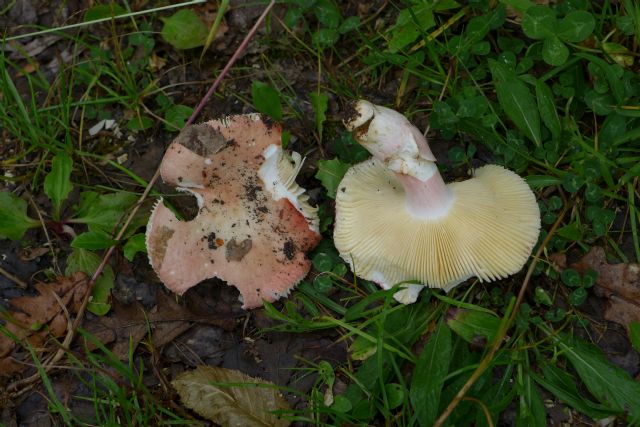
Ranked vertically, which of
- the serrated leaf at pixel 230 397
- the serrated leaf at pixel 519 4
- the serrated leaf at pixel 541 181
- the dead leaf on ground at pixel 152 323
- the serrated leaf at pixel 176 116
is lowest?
the serrated leaf at pixel 230 397

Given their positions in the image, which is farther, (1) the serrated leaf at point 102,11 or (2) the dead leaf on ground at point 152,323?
(1) the serrated leaf at point 102,11

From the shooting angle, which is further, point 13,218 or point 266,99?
point 13,218

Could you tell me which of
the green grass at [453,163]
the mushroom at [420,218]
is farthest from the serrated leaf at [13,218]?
the mushroom at [420,218]

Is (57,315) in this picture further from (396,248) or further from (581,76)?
(581,76)

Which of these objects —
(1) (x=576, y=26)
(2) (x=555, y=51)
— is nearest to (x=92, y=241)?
(2) (x=555, y=51)

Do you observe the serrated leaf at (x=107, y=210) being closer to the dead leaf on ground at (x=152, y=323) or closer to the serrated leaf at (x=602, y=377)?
the dead leaf on ground at (x=152, y=323)

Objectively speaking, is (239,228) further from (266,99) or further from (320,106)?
(320,106)

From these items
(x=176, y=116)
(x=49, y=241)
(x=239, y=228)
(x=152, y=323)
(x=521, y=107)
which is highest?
(x=521, y=107)

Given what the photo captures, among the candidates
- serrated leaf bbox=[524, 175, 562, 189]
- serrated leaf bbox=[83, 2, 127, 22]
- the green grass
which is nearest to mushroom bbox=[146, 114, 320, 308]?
the green grass
